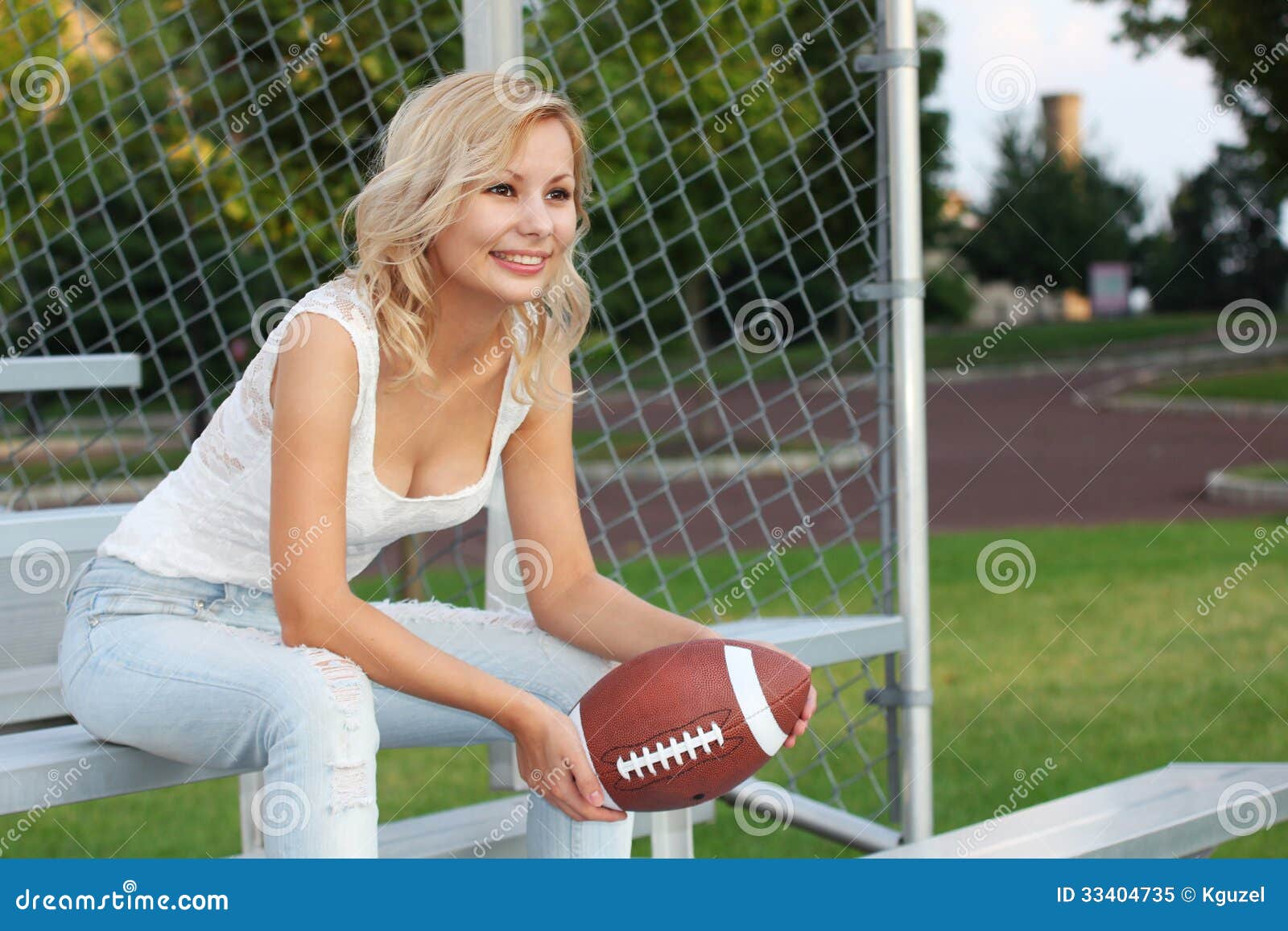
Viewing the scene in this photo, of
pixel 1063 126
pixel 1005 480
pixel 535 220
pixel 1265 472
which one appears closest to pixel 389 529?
pixel 535 220

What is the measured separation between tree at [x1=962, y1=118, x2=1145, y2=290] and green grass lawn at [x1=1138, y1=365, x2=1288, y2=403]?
16181mm

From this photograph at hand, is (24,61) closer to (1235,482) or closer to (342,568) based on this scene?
(342,568)

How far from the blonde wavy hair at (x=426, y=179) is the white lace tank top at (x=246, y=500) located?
56 mm

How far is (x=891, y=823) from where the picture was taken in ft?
11.4

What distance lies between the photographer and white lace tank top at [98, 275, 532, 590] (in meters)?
2.16

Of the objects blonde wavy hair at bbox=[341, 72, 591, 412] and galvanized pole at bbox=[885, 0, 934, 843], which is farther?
galvanized pole at bbox=[885, 0, 934, 843]

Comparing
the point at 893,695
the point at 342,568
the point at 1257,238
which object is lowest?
the point at 893,695

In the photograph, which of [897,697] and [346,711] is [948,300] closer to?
[897,697]

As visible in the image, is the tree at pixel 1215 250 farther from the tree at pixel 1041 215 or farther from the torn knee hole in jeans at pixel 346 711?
the torn knee hole in jeans at pixel 346 711

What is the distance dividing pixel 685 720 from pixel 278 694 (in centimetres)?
57

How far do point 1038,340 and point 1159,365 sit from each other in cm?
398

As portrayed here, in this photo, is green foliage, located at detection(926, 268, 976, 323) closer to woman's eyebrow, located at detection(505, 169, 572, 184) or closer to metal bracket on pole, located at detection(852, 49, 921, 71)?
metal bracket on pole, located at detection(852, 49, 921, 71)

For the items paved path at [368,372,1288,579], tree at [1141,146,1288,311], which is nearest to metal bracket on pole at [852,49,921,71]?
paved path at [368,372,1288,579]

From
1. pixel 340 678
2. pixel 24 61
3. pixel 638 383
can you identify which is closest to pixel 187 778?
pixel 340 678
